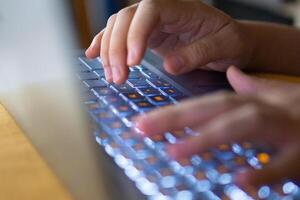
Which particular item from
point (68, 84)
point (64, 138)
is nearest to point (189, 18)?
point (68, 84)

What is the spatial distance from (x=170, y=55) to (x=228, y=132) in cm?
26

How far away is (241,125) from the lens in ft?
1.42

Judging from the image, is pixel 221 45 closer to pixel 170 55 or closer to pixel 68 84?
pixel 170 55

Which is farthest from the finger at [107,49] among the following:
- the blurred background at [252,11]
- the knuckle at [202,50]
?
the blurred background at [252,11]

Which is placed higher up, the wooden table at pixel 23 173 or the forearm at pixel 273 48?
the wooden table at pixel 23 173

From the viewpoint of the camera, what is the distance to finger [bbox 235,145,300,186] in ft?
1.23

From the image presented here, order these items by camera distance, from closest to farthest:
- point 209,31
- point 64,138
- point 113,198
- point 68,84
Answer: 1. point 113,198
2. point 64,138
3. point 68,84
4. point 209,31

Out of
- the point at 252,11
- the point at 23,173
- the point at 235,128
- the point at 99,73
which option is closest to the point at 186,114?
the point at 235,128

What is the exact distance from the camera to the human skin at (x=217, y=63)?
0.42 metres

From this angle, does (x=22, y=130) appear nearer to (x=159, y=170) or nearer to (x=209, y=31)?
(x=159, y=170)

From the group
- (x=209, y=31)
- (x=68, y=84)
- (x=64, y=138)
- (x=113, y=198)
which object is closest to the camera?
(x=113, y=198)

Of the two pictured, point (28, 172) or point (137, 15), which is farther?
point (137, 15)

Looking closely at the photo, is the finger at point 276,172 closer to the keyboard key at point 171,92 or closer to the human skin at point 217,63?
the human skin at point 217,63

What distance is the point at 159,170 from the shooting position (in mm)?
408
